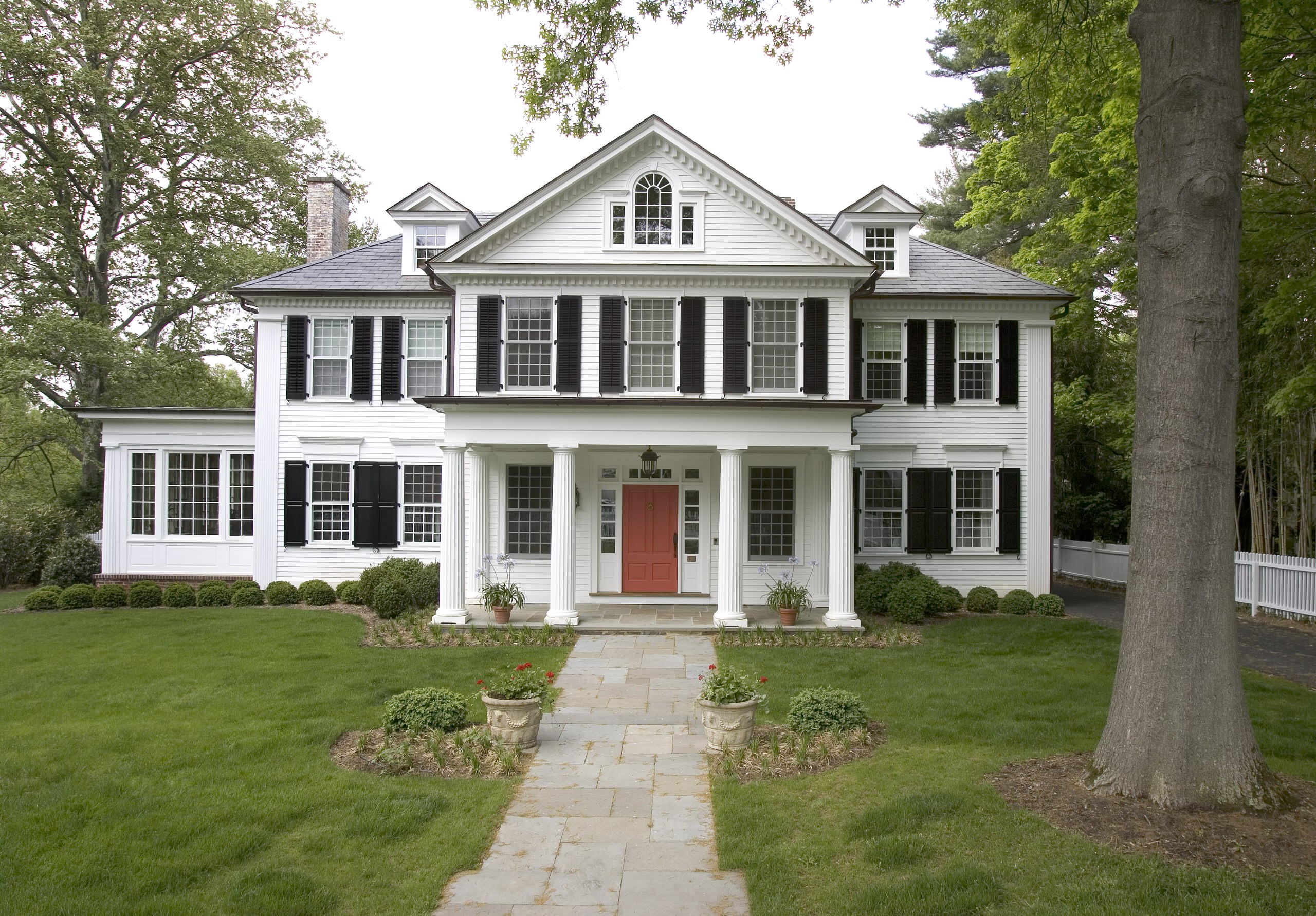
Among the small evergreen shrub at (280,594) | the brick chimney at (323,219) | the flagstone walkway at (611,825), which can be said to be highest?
the brick chimney at (323,219)

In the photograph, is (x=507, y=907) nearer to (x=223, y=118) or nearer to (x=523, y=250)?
(x=523, y=250)

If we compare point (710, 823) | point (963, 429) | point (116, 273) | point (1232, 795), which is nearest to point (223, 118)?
point (116, 273)

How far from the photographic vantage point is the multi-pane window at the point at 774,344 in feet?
48.6

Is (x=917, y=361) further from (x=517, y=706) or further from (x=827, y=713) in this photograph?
(x=517, y=706)

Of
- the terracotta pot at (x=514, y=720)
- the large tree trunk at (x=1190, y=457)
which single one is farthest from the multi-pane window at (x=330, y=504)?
the large tree trunk at (x=1190, y=457)

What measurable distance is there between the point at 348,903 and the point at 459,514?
988 centimetres

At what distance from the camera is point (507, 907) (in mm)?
5020

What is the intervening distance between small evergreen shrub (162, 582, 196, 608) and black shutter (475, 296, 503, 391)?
297 inches

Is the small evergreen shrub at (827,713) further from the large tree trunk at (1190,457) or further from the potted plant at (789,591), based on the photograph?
the potted plant at (789,591)

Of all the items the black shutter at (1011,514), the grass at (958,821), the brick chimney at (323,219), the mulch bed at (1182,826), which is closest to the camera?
the grass at (958,821)

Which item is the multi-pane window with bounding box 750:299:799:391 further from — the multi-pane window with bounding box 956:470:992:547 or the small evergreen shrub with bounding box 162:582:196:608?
the small evergreen shrub with bounding box 162:582:196:608

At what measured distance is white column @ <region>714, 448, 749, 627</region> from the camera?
46.3 feet

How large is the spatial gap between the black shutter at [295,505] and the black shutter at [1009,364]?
14.6 m

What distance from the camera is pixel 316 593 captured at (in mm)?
16781
